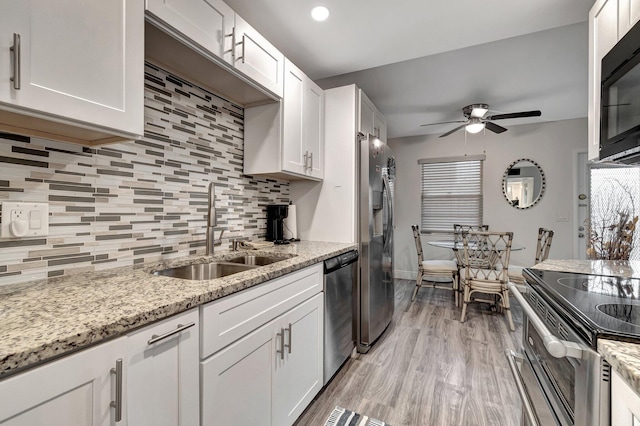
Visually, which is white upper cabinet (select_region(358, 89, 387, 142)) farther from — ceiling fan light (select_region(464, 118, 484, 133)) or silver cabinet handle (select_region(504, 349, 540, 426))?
silver cabinet handle (select_region(504, 349, 540, 426))

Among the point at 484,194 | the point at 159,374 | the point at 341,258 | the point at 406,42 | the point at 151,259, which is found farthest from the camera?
the point at 484,194

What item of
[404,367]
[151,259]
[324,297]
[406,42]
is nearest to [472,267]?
[404,367]

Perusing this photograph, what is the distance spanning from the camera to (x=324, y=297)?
5.95ft

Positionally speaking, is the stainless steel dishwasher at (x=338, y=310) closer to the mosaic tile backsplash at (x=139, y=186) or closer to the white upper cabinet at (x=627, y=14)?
the mosaic tile backsplash at (x=139, y=186)

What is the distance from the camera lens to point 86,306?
30.5 inches

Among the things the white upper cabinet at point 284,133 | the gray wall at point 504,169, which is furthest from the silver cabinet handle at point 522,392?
the gray wall at point 504,169

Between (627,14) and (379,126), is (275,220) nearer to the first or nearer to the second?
(379,126)

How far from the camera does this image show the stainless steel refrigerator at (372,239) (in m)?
2.37

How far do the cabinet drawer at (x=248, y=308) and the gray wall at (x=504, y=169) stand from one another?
12.1 ft

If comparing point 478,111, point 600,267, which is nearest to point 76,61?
point 600,267

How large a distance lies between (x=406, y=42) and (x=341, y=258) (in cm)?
174

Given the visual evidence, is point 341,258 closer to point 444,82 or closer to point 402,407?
point 402,407

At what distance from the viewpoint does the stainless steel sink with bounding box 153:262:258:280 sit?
1482mm

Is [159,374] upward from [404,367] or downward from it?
upward
